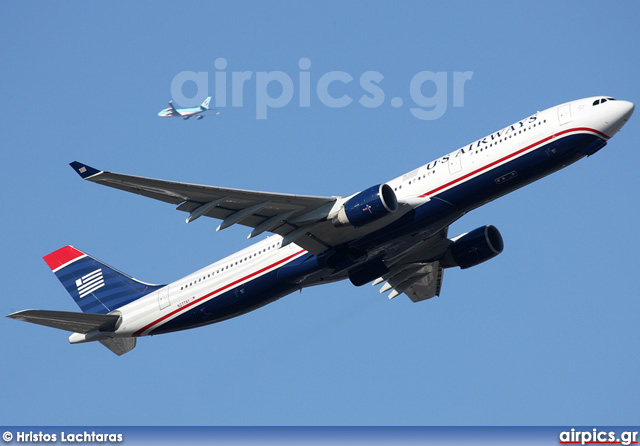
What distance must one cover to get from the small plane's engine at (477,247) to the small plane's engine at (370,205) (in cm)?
847

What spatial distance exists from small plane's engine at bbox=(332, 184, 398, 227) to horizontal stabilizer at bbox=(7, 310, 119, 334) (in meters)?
14.0

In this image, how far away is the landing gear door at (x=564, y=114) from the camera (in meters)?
35.2

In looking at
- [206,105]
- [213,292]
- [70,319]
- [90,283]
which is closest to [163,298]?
[213,292]

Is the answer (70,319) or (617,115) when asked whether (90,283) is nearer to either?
(70,319)

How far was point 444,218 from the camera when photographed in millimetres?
36625

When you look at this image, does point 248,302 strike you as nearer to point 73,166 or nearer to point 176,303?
point 176,303

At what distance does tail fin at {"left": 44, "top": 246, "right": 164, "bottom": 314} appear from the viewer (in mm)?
44500

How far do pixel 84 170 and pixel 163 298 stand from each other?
12916mm

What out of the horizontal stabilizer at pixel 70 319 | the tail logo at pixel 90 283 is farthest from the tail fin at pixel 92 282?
the horizontal stabilizer at pixel 70 319

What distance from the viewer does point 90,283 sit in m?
45.9

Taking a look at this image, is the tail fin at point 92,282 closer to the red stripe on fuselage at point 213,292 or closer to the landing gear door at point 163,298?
the landing gear door at point 163,298

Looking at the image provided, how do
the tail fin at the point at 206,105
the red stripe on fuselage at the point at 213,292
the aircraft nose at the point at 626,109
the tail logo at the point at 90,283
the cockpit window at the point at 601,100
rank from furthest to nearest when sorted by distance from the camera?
1. the tail fin at the point at 206,105
2. the tail logo at the point at 90,283
3. the red stripe on fuselage at the point at 213,292
4. the cockpit window at the point at 601,100
5. the aircraft nose at the point at 626,109

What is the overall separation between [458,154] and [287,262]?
9.16 meters

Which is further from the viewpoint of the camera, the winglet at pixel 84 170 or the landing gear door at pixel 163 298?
the landing gear door at pixel 163 298
